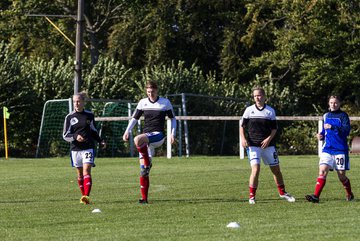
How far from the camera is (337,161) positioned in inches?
602

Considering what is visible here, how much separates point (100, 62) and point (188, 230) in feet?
103

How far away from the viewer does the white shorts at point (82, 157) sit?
16.0 metres

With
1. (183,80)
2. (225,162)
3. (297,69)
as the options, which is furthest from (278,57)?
(225,162)

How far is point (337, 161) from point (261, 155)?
1208 millimetres

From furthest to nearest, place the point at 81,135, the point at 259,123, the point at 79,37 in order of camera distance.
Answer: the point at 79,37
the point at 81,135
the point at 259,123

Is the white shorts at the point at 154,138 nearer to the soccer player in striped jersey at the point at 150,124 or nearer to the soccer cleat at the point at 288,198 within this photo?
the soccer player in striped jersey at the point at 150,124

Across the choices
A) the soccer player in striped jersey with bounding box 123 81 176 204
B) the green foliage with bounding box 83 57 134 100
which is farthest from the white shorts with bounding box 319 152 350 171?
the green foliage with bounding box 83 57 134 100

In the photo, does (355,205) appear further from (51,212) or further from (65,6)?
(65,6)

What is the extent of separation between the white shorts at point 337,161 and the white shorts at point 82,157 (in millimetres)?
3818

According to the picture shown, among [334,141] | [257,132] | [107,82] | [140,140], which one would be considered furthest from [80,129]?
[107,82]

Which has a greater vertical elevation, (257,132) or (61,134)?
(257,132)

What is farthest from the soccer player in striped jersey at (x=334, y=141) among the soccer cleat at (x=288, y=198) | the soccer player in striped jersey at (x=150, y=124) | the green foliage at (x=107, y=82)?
the green foliage at (x=107, y=82)

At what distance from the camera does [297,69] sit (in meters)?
44.5

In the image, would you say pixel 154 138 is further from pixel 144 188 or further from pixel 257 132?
pixel 257 132
